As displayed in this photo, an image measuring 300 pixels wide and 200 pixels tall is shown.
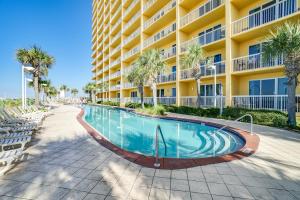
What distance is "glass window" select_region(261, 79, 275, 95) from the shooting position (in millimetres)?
12730

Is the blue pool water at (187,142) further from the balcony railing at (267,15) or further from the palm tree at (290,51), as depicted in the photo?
the balcony railing at (267,15)

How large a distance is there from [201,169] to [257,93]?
12414mm

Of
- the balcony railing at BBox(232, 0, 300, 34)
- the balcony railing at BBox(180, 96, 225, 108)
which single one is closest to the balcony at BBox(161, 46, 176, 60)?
the balcony railing at BBox(180, 96, 225, 108)

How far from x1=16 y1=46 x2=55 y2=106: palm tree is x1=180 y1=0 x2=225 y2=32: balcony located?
1808 centimetres

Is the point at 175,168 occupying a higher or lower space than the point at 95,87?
lower

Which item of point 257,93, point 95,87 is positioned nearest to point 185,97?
point 257,93

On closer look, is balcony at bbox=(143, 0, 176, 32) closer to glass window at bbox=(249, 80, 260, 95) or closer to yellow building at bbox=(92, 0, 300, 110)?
yellow building at bbox=(92, 0, 300, 110)

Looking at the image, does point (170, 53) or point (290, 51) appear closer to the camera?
point (290, 51)

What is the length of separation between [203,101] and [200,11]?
29.2 feet

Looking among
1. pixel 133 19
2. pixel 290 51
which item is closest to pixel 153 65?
pixel 290 51

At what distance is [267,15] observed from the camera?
39.4 feet

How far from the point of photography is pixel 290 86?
8.84m

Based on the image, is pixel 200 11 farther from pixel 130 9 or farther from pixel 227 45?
pixel 130 9

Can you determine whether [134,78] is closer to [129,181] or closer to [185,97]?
[185,97]
